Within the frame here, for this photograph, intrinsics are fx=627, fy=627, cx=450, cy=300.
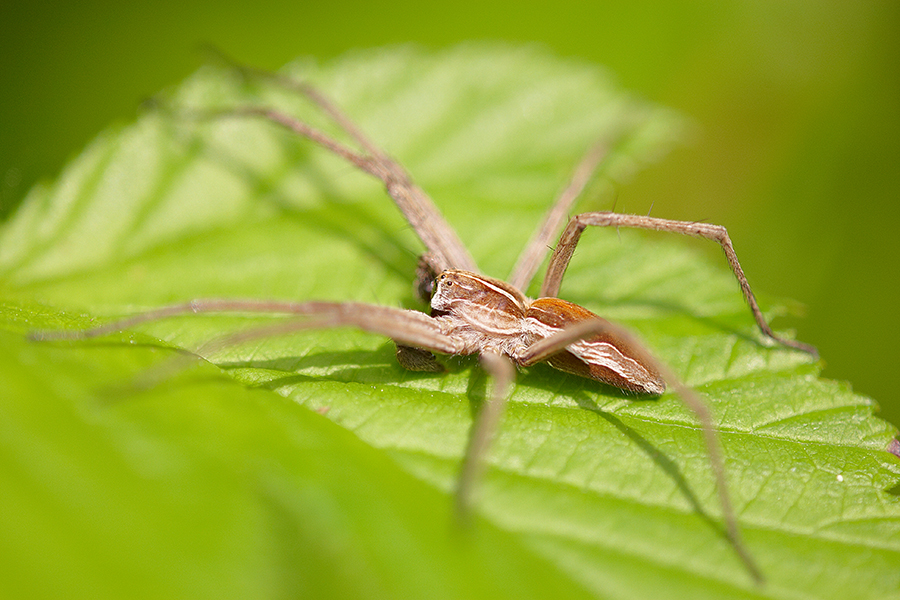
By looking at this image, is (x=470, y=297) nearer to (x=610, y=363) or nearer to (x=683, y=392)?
(x=610, y=363)

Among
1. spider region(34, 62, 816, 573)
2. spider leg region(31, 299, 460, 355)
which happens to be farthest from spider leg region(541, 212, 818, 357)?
spider leg region(31, 299, 460, 355)

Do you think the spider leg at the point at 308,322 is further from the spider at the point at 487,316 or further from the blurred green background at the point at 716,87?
the blurred green background at the point at 716,87

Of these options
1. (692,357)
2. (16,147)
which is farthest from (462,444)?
(16,147)

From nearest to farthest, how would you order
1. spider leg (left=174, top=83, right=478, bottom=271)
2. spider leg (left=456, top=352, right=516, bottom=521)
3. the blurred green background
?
spider leg (left=456, top=352, right=516, bottom=521)
spider leg (left=174, top=83, right=478, bottom=271)
the blurred green background

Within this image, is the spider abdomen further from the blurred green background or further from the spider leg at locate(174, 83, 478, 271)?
the blurred green background

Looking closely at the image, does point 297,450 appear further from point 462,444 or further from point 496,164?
point 496,164

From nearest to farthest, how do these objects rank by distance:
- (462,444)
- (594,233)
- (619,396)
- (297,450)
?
(297,450), (462,444), (619,396), (594,233)
